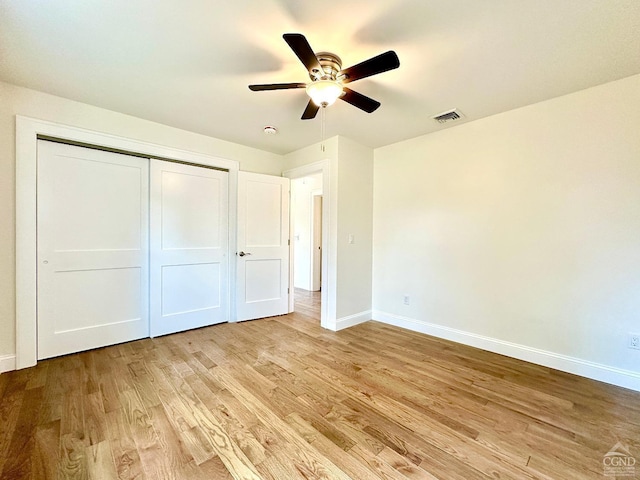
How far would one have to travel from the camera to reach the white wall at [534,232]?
2.24 meters

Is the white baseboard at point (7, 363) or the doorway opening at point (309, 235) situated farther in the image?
the doorway opening at point (309, 235)

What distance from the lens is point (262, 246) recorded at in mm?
3973

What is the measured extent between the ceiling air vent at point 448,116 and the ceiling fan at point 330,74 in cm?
118

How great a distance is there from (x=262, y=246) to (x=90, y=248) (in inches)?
76.5

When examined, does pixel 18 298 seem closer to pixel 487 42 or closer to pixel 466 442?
pixel 466 442

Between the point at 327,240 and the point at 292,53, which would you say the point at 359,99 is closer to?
the point at 292,53

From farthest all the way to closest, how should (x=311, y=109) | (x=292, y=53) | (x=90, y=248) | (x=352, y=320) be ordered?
(x=352, y=320) → (x=90, y=248) → (x=311, y=109) → (x=292, y=53)

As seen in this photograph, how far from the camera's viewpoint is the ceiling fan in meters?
1.55

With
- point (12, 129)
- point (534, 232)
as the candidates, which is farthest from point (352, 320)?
point (12, 129)

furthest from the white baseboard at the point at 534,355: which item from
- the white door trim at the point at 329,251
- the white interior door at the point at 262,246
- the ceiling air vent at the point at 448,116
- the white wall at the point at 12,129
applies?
the white wall at the point at 12,129

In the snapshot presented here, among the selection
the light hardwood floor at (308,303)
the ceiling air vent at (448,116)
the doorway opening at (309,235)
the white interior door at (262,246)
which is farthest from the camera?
the doorway opening at (309,235)

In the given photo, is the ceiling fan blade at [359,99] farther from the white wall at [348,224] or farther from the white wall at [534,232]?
the white wall at [534,232]

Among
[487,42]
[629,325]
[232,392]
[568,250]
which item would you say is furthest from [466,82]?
[232,392]

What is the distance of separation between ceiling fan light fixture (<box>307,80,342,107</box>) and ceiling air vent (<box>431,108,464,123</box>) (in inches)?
58.7
